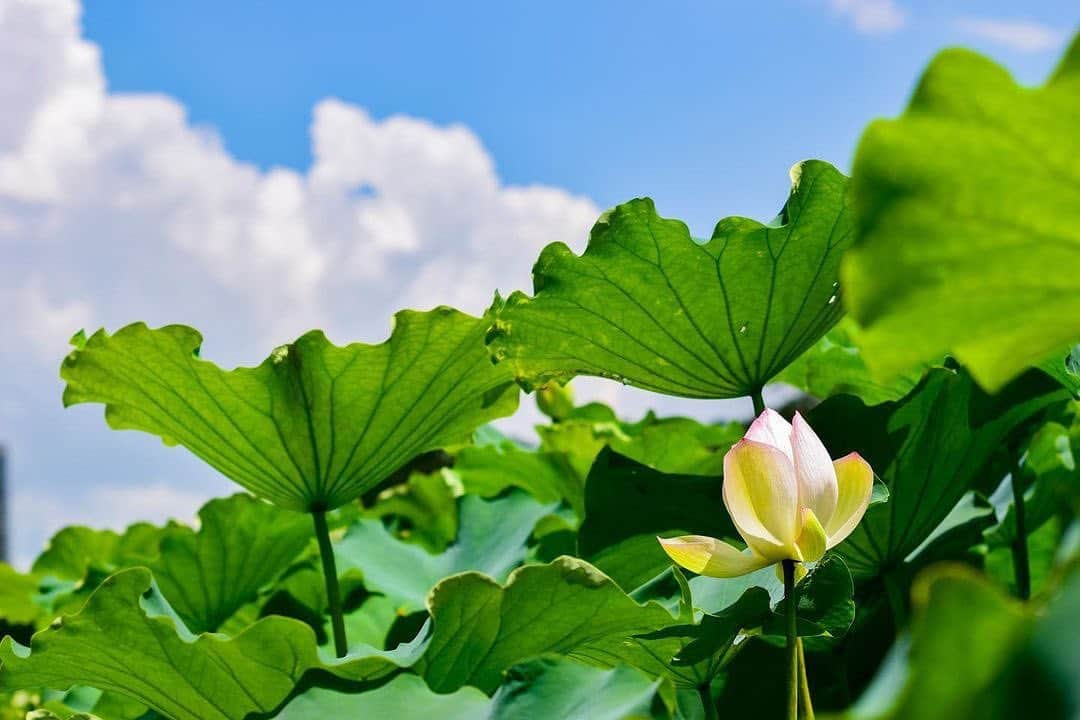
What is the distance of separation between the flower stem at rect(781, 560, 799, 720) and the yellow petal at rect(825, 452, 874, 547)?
1.4 inches

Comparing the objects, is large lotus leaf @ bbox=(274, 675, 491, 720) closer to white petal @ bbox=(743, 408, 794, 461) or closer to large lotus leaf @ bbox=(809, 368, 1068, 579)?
white petal @ bbox=(743, 408, 794, 461)

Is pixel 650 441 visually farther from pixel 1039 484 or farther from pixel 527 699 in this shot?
pixel 527 699

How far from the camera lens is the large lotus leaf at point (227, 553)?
6.49 feet

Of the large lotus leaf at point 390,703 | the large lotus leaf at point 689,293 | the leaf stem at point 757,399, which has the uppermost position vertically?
the large lotus leaf at point 689,293

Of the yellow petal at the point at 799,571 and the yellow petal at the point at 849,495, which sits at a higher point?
the yellow petal at the point at 849,495

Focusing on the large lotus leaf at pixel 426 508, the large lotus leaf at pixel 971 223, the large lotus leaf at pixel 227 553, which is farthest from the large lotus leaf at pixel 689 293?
the large lotus leaf at pixel 426 508

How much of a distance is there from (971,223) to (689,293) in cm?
72

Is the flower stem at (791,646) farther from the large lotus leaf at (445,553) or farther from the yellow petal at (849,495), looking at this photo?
the large lotus leaf at (445,553)

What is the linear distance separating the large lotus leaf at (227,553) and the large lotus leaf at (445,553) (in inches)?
7.2

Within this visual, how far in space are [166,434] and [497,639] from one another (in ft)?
2.34

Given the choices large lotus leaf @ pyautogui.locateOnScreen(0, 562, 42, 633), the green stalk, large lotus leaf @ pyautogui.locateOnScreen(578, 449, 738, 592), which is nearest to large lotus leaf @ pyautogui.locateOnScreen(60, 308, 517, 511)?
large lotus leaf @ pyautogui.locateOnScreen(578, 449, 738, 592)

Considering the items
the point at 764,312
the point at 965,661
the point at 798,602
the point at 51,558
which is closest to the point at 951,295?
the point at 965,661

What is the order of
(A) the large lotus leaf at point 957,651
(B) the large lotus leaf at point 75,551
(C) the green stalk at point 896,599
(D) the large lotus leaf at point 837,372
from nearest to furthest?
(A) the large lotus leaf at point 957,651, (C) the green stalk at point 896,599, (D) the large lotus leaf at point 837,372, (B) the large lotus leaf at point 75,551

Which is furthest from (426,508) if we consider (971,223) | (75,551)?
(971,223)
